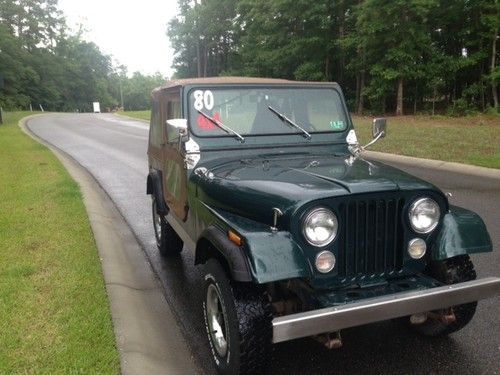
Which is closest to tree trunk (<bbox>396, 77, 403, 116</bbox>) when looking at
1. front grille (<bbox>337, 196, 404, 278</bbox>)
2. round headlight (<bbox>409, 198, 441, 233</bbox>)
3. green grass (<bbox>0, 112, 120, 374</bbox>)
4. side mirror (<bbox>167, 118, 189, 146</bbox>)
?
green grass (<bbox>0, 112, 120, 374</bbox>)

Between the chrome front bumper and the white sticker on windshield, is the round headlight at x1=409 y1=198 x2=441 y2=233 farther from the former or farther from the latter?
the white sticker on windshield

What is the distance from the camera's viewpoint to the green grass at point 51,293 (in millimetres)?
2982

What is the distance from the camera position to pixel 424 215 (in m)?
2.82

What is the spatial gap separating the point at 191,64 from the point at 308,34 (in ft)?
84.1

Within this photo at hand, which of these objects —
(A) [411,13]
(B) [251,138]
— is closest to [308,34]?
(A) [411,13]

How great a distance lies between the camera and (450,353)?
316 cm

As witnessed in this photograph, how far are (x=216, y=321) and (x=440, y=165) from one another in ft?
30.8

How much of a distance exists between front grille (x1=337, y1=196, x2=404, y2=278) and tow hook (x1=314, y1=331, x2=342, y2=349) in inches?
13.4

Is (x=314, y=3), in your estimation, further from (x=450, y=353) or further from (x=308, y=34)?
(x=450, y=353)

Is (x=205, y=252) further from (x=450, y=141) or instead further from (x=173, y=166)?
(x=450, y=141)

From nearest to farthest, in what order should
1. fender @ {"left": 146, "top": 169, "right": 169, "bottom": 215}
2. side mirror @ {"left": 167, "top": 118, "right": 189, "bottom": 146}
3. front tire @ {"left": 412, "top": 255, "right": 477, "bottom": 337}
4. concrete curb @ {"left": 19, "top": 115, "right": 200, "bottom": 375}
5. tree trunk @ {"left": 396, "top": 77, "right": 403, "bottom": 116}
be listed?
front tire @ {"left": 412, "top": 255, "right": 477, "bottom": 337} → concrete curb @ {"left": 19, "top": 115, "right": 200, "bottom": 375} → side mirror @ {"left": 167, "top": 118, "right": 189, "bottom": 146} → fender @ {"left": 146, "top": 169, "right": 169, "bottom": 215} → tree trunk @ {"left": 396, "top": 77, "right": 403, "bottom": 116}

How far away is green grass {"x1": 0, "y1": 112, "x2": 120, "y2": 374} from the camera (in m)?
2.98

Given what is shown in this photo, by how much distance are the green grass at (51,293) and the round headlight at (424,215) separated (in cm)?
201

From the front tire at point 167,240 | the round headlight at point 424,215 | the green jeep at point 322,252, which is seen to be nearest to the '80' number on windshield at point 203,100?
the green jeep at point 322,252
